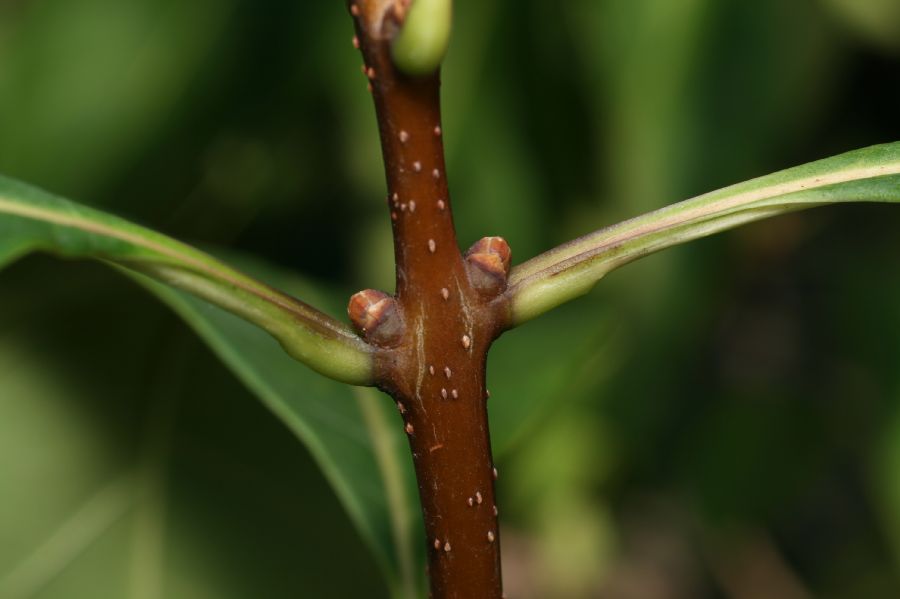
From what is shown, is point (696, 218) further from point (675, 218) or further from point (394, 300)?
point (394, 300)

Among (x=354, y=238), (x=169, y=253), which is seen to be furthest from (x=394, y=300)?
(x=354, y=238)

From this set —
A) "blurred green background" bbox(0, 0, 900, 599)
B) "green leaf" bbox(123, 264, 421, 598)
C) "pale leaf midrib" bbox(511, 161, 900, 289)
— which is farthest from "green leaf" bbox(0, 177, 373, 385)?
"blurred green background" bbox(0, 0, 900, 599)

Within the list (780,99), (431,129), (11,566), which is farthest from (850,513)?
(431,129)

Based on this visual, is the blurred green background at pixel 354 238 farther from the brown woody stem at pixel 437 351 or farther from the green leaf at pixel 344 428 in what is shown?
the brown woody stem at pixel 437 351

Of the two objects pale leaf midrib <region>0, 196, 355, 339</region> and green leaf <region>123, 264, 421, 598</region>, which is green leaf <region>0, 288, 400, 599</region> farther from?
pale leaf midrib <region>0, 196, 355, 339</region>

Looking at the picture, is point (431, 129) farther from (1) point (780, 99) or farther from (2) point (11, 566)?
(1) point (780, 99)
